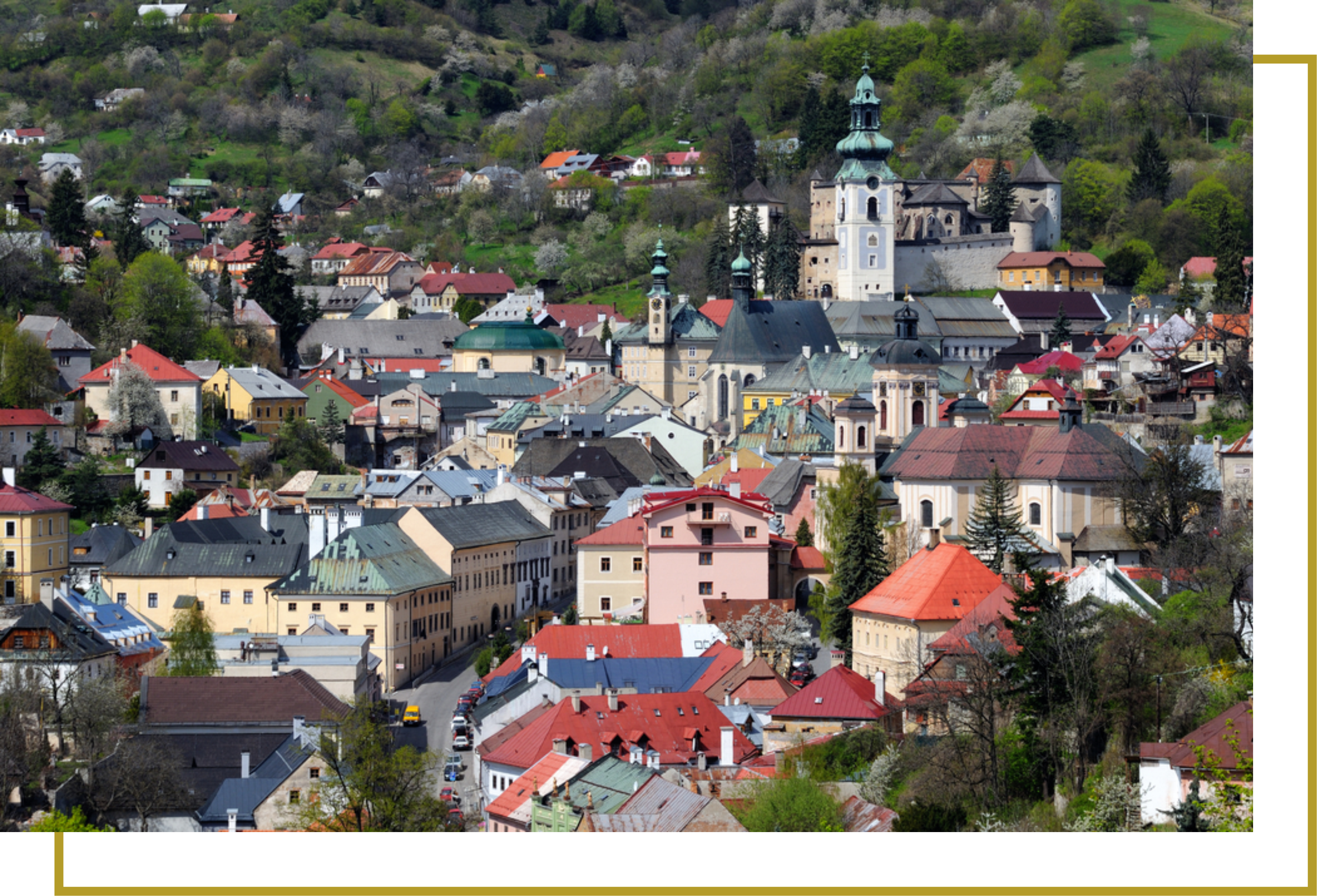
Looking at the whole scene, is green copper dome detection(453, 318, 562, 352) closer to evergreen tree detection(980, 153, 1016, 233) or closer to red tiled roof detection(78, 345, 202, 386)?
evergreen tree detection(980, 153, 1016, 233)

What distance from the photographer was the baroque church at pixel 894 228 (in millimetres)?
82938

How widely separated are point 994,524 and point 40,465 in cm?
2693

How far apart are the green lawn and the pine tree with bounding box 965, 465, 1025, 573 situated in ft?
132

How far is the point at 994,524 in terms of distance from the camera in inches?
1538

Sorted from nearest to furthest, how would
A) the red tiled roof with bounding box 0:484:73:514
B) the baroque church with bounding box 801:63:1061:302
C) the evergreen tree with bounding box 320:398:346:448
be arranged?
the red tiled roof with bounding box 0:484:73:514, the evergreen tree with bounding box 320:398:346:448, the baroque church with bounding box 801:63:1061:302

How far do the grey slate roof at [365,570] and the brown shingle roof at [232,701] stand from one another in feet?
28.0

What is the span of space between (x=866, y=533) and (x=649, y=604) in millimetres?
5571

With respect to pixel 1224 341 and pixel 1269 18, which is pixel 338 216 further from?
pixel 1269 18

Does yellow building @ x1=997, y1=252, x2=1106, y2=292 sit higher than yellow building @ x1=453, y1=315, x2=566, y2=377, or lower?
higher

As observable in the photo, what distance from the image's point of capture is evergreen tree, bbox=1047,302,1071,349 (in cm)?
7300

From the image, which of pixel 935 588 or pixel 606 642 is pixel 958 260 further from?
pixel 935 588

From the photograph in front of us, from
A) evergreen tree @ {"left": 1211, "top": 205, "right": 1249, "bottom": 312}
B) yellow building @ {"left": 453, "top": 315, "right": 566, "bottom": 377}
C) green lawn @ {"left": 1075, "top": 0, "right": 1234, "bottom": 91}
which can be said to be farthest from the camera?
yellow building @ {"left": 453, "top": 315, "right": 566, "bottom": 377}

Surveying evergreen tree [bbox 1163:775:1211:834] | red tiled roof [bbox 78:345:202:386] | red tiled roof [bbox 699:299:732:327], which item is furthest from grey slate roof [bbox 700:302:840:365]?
evergreen tree [bbox 1163:775:1211:834]

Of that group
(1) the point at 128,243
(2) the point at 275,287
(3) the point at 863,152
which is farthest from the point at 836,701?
(3) the point at 863,152
